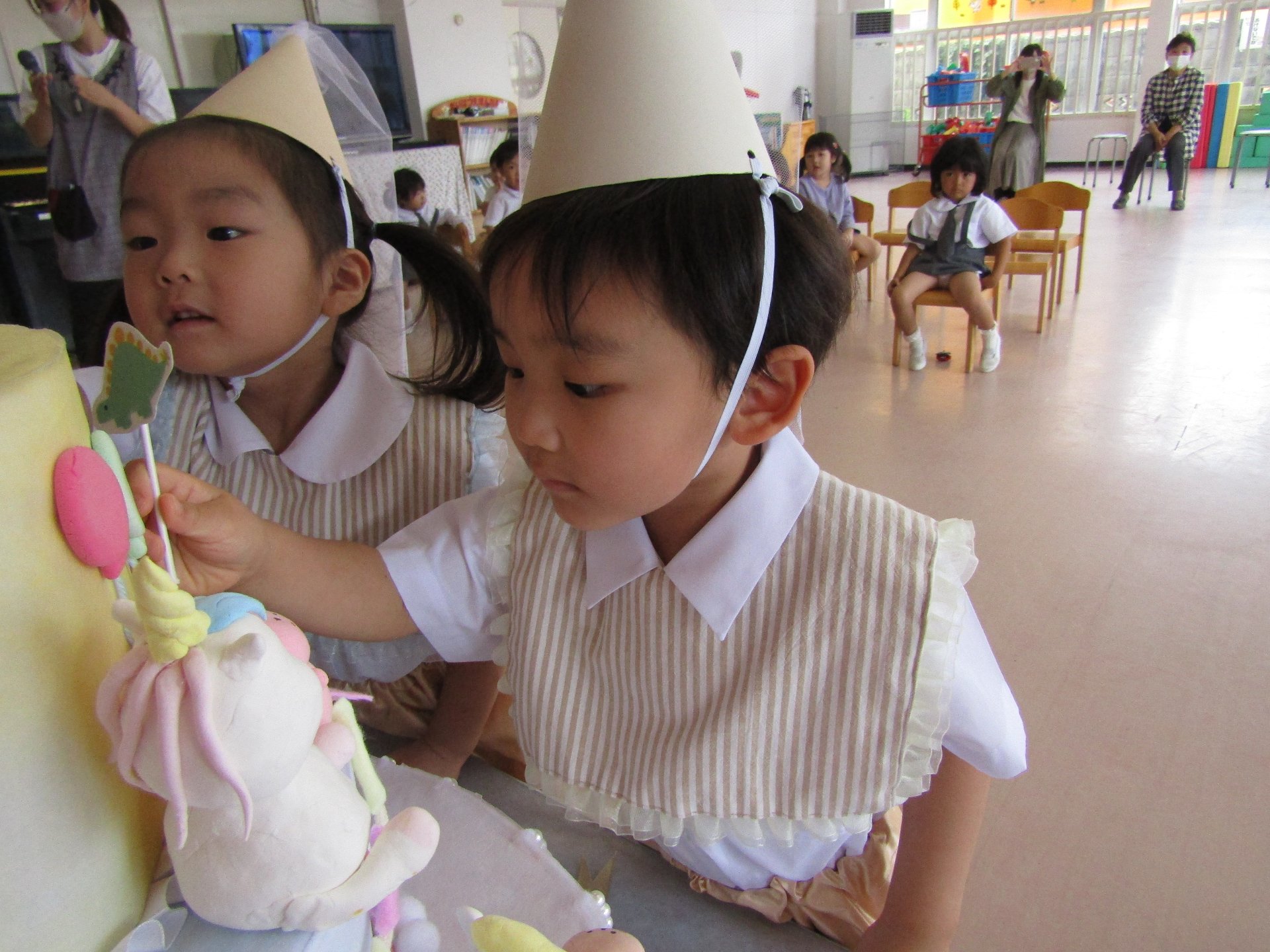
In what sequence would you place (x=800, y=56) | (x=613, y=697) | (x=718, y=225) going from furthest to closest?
(x=800, y=56), (x=613, y=697), (x=718, y=225)

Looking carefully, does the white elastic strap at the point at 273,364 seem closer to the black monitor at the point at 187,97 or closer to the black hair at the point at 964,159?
the black hair at the point at 964,159

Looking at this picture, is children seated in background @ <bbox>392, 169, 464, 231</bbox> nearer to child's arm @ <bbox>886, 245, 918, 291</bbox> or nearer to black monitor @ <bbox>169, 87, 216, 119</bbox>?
black monitor @ <bbox>169, 87, 216, 119</bbox>

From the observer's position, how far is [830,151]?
3.97 meters

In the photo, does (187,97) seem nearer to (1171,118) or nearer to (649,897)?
(649,897)

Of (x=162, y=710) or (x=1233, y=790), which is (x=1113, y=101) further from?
(x=162, y=710)

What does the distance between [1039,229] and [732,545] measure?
3.58m

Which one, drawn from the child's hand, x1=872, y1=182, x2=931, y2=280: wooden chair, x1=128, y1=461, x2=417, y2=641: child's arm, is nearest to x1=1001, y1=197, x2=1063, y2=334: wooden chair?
x1=872, y1=182, x2=931, y2=280: wooden chair

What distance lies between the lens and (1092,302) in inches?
155

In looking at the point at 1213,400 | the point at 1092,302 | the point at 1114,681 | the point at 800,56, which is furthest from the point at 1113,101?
the point at 1114,681

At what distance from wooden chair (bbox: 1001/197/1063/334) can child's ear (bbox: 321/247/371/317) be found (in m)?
3.21

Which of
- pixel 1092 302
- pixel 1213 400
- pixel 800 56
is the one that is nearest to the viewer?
pixel 1213 400

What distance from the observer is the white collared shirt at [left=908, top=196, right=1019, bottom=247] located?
3.27m

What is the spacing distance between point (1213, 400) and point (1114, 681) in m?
1.66

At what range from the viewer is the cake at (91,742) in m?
0.29
